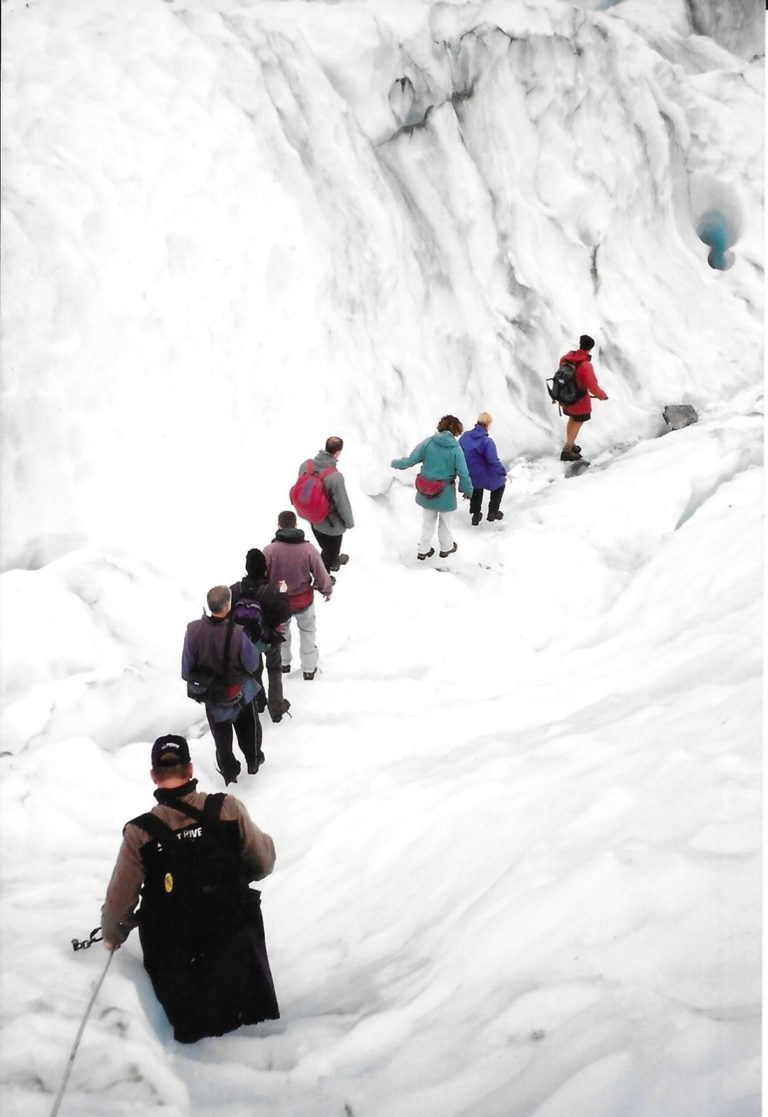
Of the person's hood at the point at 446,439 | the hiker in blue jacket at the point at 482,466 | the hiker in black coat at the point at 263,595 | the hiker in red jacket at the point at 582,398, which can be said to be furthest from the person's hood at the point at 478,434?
the hiker in black coat at the point at 263,595

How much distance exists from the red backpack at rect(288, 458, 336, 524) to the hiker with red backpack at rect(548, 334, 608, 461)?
424cm

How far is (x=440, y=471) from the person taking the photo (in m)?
7.21

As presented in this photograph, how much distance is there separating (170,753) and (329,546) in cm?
413

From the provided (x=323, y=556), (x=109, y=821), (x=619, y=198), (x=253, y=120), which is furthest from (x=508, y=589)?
(x=619, y=198)

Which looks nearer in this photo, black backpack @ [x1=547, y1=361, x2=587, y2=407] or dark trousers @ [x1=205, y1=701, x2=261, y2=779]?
dark trousers @ [x1=205, y1=701, x2=261, y2=779]

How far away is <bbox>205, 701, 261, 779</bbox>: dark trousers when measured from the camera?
4812mm

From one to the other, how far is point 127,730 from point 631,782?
11.7 ft

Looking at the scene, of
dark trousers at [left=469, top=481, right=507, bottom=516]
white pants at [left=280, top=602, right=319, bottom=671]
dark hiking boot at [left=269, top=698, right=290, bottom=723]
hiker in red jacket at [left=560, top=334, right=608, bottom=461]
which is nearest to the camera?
dark hiking boot at [left=269, top=698, right=290, bottom=723]

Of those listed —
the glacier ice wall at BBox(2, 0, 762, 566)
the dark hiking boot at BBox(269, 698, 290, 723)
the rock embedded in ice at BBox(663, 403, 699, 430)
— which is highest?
the glacier ice wall at BBox(2, 0, 762, 566)

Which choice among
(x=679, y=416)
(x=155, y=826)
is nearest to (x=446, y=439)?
(x=155, y=826)

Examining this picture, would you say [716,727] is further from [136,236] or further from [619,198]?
[619,198]

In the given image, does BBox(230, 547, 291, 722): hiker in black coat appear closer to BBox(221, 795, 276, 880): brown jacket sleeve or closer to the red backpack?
the red backpack

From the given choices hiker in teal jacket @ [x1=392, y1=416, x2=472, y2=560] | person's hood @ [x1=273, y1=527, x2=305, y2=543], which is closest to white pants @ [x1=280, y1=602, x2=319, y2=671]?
person's hood @ [x1=273, y1=527, x2=305, y2=543]

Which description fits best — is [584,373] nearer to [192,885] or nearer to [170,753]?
[170,753]
